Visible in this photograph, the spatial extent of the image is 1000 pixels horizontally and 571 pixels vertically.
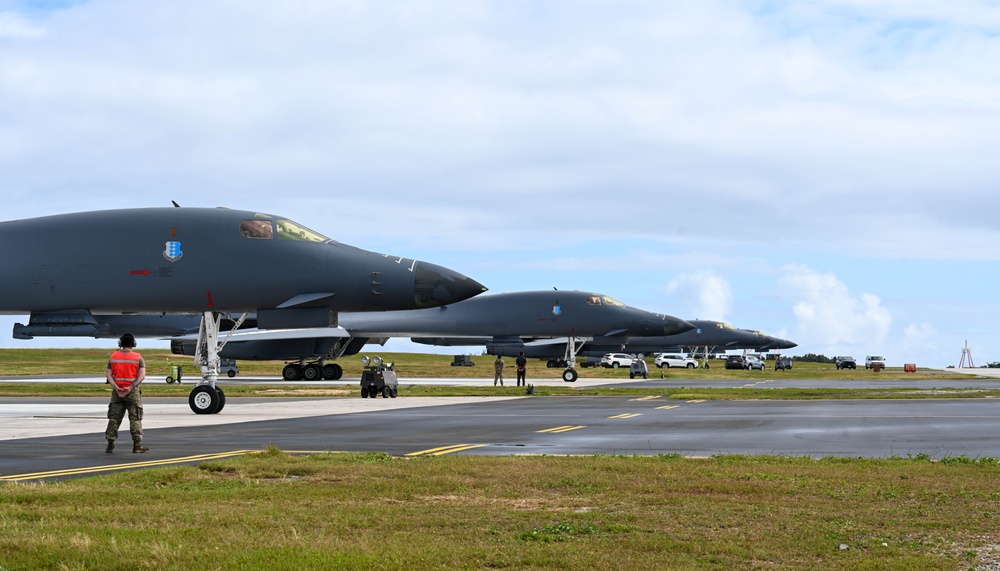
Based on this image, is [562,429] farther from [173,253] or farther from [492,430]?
[173,253]

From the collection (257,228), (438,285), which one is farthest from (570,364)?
(257,228)

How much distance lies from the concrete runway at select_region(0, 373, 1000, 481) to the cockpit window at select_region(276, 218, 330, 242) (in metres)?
4.32

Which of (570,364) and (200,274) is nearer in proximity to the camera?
(200,274)

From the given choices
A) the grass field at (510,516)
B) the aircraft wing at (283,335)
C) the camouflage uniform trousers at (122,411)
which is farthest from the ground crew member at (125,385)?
the aircraft wing at (283,335)

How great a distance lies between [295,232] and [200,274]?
8.11ft

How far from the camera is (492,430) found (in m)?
21.0

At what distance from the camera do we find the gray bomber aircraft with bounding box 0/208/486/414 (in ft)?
83.6

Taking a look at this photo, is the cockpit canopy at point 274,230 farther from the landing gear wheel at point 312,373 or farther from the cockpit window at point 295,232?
the landing gear wheel at point 312,373

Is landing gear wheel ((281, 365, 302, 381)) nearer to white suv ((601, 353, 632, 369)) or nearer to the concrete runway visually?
the concrete runway

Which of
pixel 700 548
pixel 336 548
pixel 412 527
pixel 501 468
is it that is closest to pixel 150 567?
pixel 336 548

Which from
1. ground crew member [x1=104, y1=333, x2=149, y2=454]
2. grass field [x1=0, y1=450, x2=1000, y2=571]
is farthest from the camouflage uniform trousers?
grass field [x1=0, y1=450, x2=1000, y2=571]

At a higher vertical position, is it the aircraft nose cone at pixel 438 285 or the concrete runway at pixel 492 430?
the aircraft nose cone at pixel 438 285

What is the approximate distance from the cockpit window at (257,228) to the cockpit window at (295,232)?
24 centimetres

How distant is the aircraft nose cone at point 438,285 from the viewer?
25781 mm
